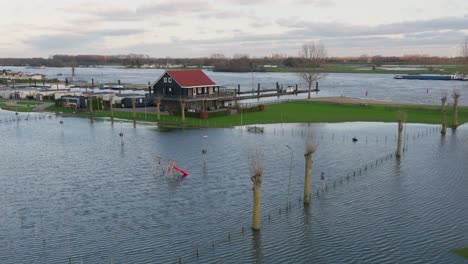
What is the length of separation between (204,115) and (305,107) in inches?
949

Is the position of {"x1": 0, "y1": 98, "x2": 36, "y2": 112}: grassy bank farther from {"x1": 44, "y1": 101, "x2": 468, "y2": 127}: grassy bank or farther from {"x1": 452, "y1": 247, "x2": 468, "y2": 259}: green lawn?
{"x1": 452, "y1": 247, "x2": 468, "y2": 259}: green lawn

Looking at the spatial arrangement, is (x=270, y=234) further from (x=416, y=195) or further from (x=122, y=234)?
(x=416, y=195)

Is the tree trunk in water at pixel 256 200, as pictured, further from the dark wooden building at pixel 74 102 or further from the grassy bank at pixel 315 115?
the dark wooden building at pixel 74 102

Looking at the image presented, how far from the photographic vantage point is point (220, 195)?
114 feet

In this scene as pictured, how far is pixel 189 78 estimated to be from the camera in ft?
259

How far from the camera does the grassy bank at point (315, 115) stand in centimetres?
6925

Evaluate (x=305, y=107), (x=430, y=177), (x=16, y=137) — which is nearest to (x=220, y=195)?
(x=430, y=177)

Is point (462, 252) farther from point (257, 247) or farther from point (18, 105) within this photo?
point (18, 105)

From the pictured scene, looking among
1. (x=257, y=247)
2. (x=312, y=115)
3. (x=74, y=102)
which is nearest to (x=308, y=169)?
(x=257, y=247)

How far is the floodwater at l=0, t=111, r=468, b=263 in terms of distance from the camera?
25734 mm

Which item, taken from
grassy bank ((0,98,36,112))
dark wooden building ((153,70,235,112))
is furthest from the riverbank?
grassy bank ((0,98,36,112))

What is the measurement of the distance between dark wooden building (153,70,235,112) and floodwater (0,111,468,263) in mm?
20887

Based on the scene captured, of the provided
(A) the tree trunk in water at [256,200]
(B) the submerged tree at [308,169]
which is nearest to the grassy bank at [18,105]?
(B) the submerged tree at [308,169]

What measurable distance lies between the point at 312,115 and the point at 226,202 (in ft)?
148
